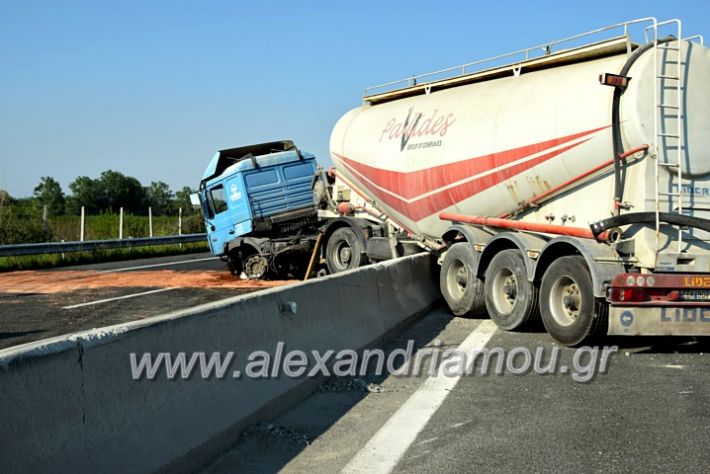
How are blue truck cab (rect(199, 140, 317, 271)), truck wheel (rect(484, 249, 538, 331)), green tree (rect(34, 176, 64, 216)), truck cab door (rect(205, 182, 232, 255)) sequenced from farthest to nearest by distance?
green tree (rect(34, 176, 64, 216)) < truck cab door (rect(205, 182, 232, 255)) < blue truck cab (rect(199, 140, 317, 271)) < truck wheel (rect(484, 249, 538, 331))

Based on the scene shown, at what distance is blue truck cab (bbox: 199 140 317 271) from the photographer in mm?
18609

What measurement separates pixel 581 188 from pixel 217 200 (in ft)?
38.5

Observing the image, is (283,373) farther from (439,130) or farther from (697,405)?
(439,130)

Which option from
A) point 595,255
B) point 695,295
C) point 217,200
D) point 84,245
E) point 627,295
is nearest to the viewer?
point 627,295

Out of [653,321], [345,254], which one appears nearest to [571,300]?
[653,321]

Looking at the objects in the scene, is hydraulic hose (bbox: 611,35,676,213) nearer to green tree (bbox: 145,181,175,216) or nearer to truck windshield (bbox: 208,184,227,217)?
truck windshield (bbox: 208,184,227,217)

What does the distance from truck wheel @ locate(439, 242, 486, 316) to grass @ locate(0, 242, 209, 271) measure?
1494 centimetres

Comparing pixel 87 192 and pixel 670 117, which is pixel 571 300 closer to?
pixel 670 117

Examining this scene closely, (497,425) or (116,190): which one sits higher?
(116,190)

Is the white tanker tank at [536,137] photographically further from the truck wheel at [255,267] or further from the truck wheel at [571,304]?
the truck wheel at [255,267]

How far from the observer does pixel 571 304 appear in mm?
9094

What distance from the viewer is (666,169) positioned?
8.90m

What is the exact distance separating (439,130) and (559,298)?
13.9ft

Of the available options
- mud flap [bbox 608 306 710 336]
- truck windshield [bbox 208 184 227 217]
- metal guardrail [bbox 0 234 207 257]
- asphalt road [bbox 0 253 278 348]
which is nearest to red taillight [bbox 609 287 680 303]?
mud flap [bbox 608 306 710 336]
